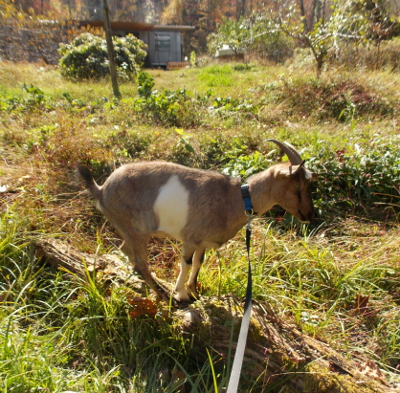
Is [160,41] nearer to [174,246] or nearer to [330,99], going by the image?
[330,99]

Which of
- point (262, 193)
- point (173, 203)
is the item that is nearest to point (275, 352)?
point (262, 193)

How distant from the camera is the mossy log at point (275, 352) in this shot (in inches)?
86.7

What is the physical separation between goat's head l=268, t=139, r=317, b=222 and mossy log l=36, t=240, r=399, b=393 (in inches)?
36.4

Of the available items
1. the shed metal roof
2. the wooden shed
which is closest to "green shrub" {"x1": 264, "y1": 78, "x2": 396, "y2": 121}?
the wooden shed

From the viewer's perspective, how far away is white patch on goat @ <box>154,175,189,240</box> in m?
2.84

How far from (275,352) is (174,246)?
1.84 meters

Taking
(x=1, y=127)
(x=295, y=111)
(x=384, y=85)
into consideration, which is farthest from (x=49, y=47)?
(x=384, y=85)

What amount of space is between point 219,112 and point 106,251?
4.71 meters

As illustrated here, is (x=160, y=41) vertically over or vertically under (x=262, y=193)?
over

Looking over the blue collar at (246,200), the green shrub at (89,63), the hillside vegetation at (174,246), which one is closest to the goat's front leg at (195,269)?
the hillside vegetation at (174,246)

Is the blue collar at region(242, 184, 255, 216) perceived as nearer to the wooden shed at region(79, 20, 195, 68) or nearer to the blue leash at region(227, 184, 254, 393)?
the blue leash at region(227, 184, 254, 393)

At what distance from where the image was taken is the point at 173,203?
9.33 ft

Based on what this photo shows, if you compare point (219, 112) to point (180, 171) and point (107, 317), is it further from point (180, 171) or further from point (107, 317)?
point (107, 317)

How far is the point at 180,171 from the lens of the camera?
2932 mm
